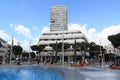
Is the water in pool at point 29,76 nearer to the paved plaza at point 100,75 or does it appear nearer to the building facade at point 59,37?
the paved plaza at point 100,75

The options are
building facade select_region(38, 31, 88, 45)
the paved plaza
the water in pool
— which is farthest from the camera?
building facade select_region(38, 31, 88, 45)

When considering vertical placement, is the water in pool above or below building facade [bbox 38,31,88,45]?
below

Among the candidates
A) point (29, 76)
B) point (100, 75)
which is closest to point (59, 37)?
point (29, 76)

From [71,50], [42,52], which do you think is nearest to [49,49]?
[42,52]

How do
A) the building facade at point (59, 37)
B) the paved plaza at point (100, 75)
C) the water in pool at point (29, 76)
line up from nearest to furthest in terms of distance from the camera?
1. the paved plaza at point (100, 75)
2. the water in pool at point (29, 76)
3. the building facade at point (59, 37)

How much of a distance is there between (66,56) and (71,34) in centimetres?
1569

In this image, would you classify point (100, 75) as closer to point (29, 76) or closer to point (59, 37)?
point (29, 76)

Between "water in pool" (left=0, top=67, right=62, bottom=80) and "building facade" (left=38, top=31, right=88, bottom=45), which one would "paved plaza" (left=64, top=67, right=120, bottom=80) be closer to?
"water in pool" (left=0, top=67, right=62, bottom=80)

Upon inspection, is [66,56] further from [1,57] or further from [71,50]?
[1,57]

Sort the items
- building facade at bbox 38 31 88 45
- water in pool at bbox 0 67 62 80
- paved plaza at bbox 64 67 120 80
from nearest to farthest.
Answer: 1. paved plaza at bbox 64 67 120 80
2. water in pool at bbox 0 67 62 80
3. building facade at bbox 38 31 88 45

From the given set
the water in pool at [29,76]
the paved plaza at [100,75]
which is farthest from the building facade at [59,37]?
the paved plaza at [100,75]

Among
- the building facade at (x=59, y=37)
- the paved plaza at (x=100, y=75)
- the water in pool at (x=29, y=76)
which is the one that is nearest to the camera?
the paved plaza at (x=100, y=75)

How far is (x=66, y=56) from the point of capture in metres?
110

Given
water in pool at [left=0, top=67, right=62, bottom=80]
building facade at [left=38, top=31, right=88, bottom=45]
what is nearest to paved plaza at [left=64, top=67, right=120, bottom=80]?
water in pool at [left=0, top=67, right=62, bottom=80]
